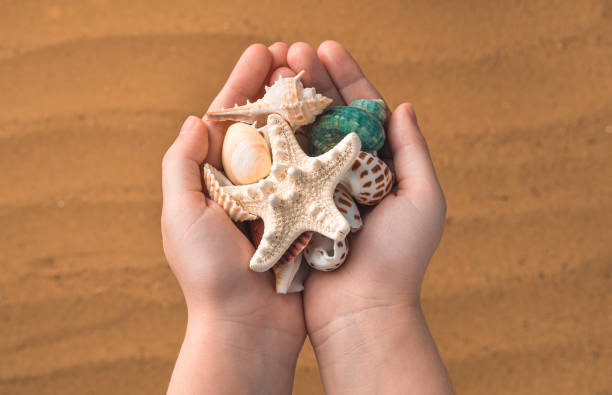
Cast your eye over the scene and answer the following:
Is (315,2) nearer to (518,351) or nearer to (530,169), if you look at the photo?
(530,169)

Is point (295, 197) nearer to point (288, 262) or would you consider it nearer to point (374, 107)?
point (288, 262)

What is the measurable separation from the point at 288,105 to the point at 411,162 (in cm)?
41

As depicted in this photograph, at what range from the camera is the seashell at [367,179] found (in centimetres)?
147

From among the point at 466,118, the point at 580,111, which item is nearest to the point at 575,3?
the point at 580,111

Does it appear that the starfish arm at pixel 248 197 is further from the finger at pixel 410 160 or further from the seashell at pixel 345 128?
the finger at pixel 410 160

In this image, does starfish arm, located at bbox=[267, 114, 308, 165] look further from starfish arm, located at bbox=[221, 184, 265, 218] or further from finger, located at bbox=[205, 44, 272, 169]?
finger, located at bbox=[205, 44, 272, 169]

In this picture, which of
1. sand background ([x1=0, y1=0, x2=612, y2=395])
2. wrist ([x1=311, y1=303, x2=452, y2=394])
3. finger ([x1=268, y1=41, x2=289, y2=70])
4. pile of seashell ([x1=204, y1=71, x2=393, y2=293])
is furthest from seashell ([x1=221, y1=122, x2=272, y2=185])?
sand background ([x1=0, y1=0, x2=612, y2=395])

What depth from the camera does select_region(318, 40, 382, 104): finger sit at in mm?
1774

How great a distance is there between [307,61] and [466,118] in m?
0.94

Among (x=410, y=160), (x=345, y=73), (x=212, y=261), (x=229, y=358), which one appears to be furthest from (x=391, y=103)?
(x=229, y=358)

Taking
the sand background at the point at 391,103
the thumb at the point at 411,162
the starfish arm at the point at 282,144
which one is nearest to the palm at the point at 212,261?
the starfish arm at the point at 282,144

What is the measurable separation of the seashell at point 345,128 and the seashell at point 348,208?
162 millimetres

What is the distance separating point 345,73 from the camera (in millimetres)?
1778

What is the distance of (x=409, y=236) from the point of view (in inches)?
57.8
